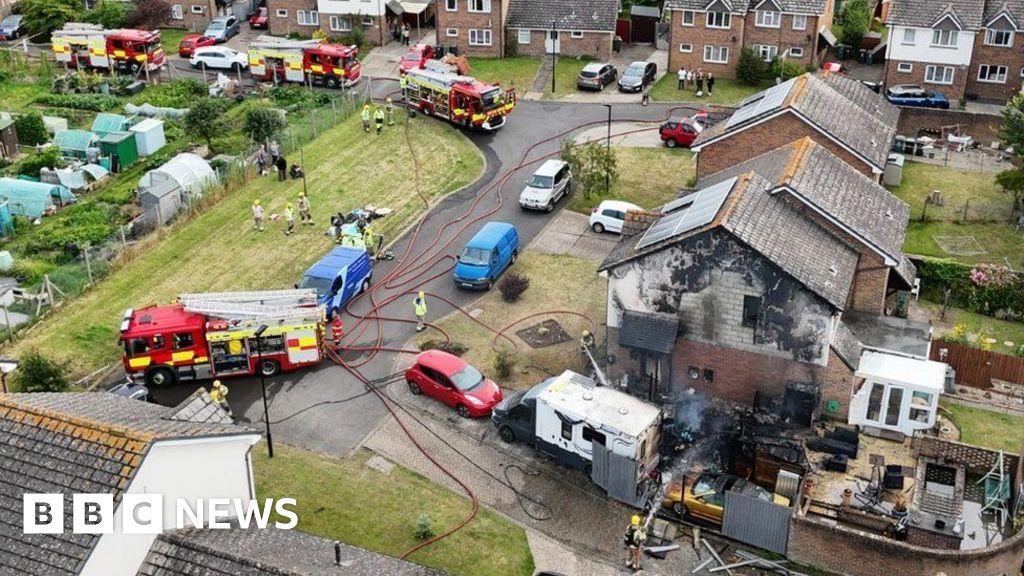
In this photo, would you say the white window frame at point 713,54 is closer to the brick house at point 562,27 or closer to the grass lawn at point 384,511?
the brick house at point 562,27

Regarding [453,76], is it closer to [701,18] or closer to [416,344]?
[701,18]

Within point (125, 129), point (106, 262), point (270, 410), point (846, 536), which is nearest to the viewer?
point (846, 536)

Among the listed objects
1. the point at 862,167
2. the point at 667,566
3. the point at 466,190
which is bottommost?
the point at 667,566

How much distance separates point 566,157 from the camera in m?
51.5

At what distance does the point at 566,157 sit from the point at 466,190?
4986 millimetres

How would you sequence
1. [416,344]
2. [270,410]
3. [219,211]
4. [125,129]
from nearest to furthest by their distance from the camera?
[270,410], [416,344], [219,211], [125,129]

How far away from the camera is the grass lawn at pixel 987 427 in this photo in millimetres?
34125

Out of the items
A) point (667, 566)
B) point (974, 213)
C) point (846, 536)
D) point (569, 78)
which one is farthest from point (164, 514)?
point (569, 78)

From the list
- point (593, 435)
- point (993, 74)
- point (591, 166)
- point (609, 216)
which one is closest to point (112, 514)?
point (593, 435)

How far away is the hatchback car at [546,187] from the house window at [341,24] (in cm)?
2733

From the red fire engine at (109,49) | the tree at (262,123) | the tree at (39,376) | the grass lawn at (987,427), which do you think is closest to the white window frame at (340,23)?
the red fire engine at (109,49)

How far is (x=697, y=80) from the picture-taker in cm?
6544

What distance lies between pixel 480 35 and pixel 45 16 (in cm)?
3040

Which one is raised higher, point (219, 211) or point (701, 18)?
point (701, 18)
